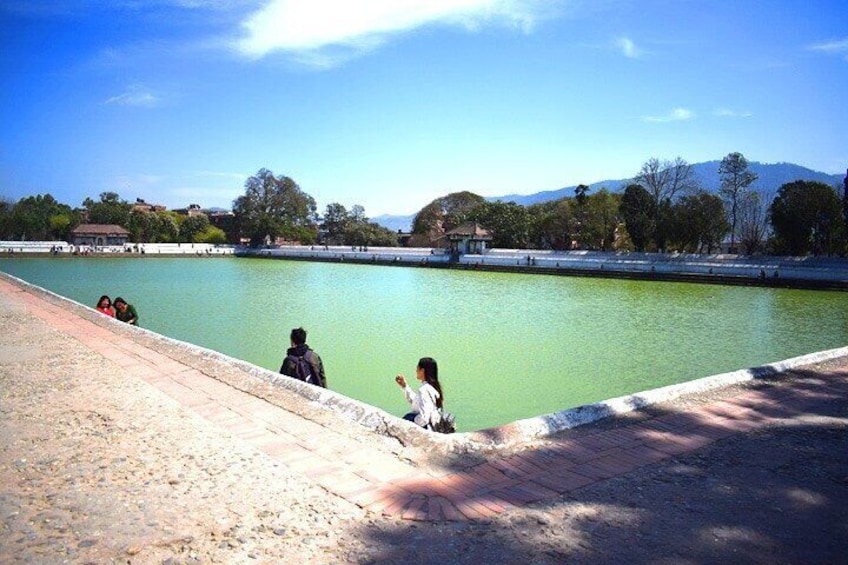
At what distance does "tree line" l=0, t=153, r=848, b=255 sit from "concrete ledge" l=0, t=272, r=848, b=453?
3207 centimetres

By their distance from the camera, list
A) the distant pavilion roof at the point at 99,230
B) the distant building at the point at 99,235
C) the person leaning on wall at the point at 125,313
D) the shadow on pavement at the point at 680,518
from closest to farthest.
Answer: the shadow on pavement at the point at 680,518 < the person leaning on wall at the point at 125,313 < the distant building at the point at 99,235 < the distant pavilion roof at the point at 99,230

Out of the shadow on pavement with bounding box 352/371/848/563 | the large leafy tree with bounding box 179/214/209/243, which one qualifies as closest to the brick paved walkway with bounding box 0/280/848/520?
the shadow on pavement with bounding box 352/371/848/563

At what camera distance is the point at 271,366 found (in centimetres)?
1034

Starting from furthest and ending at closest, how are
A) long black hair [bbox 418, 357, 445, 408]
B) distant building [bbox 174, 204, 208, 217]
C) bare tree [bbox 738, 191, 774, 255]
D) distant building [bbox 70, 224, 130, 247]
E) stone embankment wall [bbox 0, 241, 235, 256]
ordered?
distant building [bbox 174, 204, 208, 217] → distant building [bbox 70, 224, 130, 247] → stone embankment wall [bbox 0, 241, 235, 256] → bare tree [bbox 738, 191, 774, 255] → long black hair [bbox 418, 357, 445, 408]

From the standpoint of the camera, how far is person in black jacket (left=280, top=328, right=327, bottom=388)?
252 inches

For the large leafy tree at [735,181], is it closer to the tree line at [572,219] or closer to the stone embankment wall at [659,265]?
the tree line at [572,219]


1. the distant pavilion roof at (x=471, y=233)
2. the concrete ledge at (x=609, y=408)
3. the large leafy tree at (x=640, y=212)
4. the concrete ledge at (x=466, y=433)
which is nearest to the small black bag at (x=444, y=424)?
the concrete ledge at (x=466, y=433)

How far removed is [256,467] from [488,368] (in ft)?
23.3

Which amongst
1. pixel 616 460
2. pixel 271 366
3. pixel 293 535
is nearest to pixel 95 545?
pixel 293 535

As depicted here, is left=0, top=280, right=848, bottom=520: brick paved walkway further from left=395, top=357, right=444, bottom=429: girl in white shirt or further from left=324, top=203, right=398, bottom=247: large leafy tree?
left=324, top=203, right=398, bottom=247: large leafy tree

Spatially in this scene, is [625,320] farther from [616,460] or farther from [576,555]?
[576,555]

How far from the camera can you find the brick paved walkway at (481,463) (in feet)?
11.2

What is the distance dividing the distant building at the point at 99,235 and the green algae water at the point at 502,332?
51.0 m

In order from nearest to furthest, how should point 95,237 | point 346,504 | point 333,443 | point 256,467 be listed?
1. point 346,504
2. point 256,467
3. point 333,443
4. point 95,237
